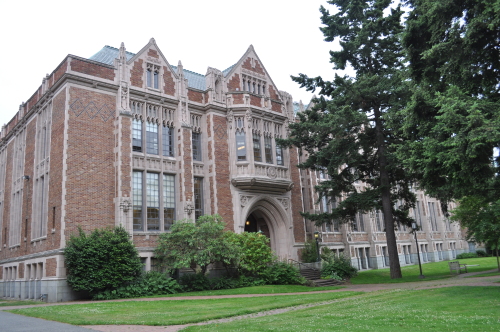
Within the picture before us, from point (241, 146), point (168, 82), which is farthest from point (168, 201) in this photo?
point (168, 82)

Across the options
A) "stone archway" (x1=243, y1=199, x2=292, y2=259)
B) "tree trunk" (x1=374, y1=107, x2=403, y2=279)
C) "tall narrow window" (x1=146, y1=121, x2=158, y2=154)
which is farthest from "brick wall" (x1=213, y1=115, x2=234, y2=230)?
"tree trunk" (x1=374, y1=107, x2=403, y2=279)

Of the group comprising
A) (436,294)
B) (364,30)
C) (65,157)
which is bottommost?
(436,294)

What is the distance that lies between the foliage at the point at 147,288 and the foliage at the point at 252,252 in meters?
4.02

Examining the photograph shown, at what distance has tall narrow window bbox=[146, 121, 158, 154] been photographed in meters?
25.3

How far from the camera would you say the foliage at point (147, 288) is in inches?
786

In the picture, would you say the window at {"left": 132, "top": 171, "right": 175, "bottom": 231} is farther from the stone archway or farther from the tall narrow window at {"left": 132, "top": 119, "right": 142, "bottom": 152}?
the stone archway

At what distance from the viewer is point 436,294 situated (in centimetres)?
1426

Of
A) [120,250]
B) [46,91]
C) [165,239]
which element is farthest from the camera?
[46,91]

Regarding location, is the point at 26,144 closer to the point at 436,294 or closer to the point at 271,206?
the point at 271,206

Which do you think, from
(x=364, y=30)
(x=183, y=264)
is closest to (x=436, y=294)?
(x=183, y=264)

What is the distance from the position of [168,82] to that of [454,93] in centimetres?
1934

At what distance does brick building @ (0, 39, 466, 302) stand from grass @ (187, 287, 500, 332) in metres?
13.7

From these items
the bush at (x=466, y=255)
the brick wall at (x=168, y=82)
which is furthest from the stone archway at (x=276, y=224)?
the bush at (x=466, y=255)

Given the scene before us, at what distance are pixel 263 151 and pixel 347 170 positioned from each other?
243 inches
